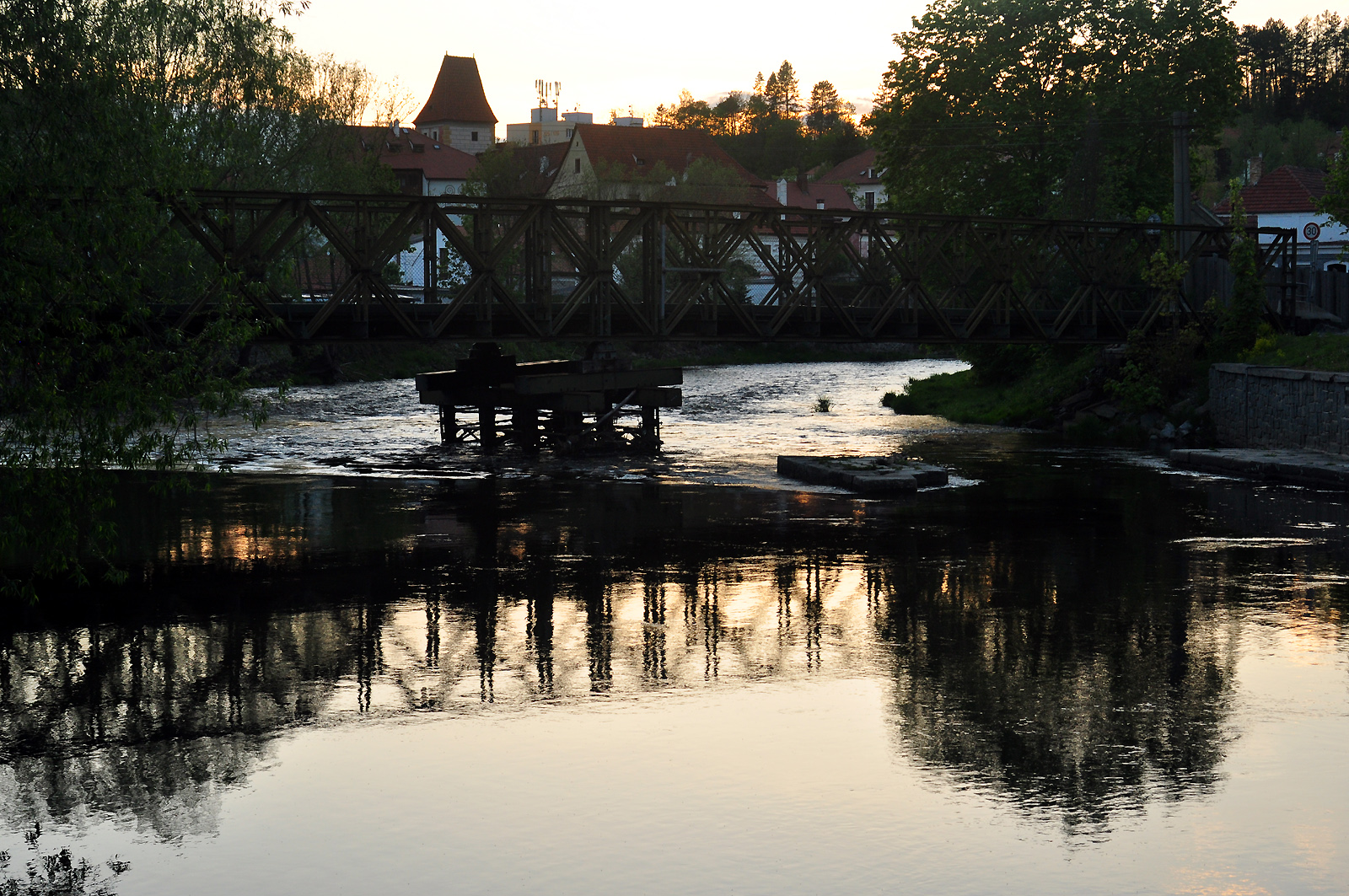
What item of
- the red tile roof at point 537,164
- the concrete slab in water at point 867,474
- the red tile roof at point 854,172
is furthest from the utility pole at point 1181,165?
the red tile roof at point 854,172

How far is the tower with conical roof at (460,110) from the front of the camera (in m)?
152

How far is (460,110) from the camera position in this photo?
151375mm

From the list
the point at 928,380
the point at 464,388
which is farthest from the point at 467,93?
the point at 464,388

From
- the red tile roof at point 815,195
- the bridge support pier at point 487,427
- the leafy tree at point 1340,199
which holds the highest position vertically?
the red tile roof at point 815,195

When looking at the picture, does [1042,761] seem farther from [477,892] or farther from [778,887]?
[477,892]

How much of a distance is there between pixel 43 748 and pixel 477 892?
3.86 meters

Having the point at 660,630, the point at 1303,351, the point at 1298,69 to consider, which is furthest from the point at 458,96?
the point at 660,630

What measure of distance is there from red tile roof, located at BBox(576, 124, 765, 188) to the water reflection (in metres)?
96.8

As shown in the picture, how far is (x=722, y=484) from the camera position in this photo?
1009 inches

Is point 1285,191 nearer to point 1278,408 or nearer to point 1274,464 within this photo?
point 1278,408

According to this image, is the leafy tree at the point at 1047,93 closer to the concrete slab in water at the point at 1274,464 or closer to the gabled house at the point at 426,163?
Answer: the concrete slab in water at the point at 1274,464

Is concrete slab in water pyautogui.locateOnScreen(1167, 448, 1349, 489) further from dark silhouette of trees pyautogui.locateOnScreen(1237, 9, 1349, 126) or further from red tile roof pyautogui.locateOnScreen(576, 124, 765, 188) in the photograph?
dark silhouette of trees pyautogui.locateOnScreen(1237, 9, 1349, 126)

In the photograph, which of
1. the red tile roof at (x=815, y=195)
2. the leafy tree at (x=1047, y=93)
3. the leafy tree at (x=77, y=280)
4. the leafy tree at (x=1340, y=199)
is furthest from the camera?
the red tile roof at (x=815, y=195)

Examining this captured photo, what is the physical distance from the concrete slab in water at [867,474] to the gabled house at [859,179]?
3967 inches
